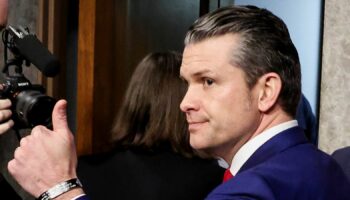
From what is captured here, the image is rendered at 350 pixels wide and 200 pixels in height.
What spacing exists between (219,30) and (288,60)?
0.46ft

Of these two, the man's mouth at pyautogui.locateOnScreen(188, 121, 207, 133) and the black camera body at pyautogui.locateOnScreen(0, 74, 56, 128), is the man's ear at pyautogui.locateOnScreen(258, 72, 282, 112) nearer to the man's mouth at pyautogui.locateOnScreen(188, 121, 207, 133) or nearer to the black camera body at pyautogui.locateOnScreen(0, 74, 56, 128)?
the man's mouth at pyautogui.locateOnScreen(188, 121, 207, 133)

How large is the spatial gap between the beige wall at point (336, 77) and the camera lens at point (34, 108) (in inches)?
42.3

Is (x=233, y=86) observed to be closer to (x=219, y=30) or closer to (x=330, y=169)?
(x=219, y=30)

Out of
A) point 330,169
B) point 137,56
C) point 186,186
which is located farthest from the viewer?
point 137,56

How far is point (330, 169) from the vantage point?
1.00 metres

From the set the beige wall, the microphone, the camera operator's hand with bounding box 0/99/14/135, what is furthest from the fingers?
the beige wall

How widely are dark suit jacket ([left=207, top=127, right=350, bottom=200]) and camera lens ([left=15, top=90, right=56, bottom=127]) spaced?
0.50 meters

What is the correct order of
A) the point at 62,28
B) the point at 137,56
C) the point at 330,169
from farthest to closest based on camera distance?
the point at 62,28 → the point at 137,56 → the point at 330,169

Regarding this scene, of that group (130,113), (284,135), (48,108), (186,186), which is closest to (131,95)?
(130,113)

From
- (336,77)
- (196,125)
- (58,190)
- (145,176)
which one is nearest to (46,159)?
(58,190)

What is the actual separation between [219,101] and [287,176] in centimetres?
21

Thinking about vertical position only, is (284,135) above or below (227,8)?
below

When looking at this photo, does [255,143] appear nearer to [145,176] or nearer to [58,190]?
[58,190]

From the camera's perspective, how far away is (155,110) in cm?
173
